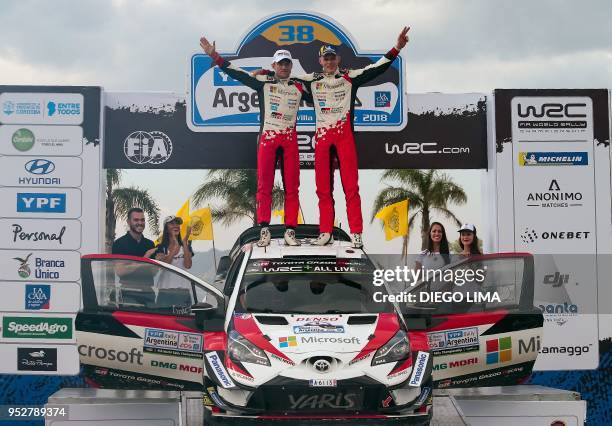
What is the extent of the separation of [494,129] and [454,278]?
2.72m

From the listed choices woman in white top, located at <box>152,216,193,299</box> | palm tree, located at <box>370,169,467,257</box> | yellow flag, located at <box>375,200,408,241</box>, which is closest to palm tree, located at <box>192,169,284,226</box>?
palm tree, located at <box>370,169,467,257</box>

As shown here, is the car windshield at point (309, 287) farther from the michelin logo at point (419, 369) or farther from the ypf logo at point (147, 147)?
the ypf logo at point (147, 147)

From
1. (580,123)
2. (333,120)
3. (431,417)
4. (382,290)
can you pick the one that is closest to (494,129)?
(580,123)

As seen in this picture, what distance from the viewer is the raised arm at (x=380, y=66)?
984cm

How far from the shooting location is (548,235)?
35.8 feet

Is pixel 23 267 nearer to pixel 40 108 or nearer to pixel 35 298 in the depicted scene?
pixel 35 298

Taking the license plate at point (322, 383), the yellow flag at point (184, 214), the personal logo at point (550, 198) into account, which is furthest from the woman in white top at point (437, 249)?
the license plate at point (322, 383)

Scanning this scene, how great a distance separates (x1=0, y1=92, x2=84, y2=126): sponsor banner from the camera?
10.7 metres

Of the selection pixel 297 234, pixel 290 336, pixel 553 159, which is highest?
pixel 553 159

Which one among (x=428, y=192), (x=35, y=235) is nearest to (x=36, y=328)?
(x=35, y=235)

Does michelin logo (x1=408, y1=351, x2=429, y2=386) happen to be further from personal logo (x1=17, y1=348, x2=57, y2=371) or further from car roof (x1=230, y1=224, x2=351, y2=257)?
personal logo (x1=17, y1=348, x2=57, y2=371)

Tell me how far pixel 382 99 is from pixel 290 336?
5005 millimetres

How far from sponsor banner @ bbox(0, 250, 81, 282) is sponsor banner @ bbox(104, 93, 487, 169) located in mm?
1378

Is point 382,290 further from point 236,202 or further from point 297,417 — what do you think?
point 236,202
